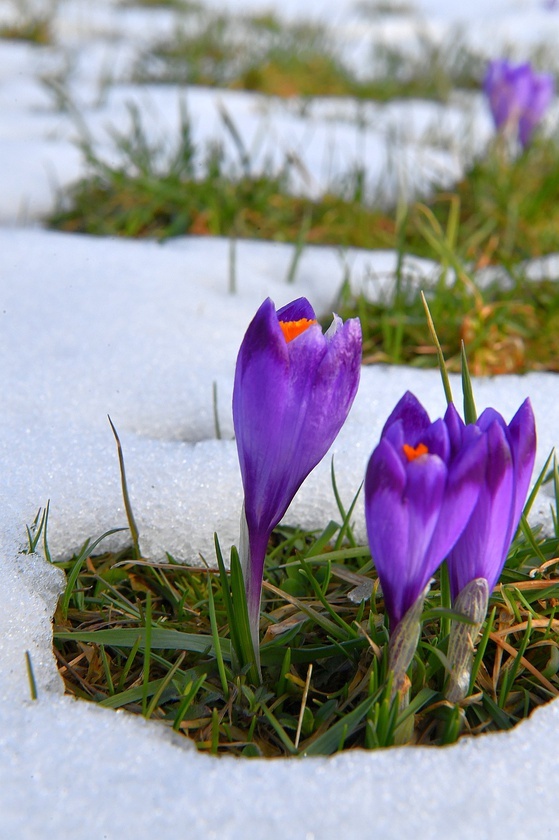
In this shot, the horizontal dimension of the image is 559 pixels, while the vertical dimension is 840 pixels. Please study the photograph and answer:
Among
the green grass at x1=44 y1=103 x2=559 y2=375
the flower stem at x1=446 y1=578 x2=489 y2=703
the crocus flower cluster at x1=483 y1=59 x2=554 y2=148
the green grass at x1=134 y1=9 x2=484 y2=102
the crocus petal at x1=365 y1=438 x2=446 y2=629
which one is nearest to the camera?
the crocus petal at x1=365 y1=438 x2=446 y2=629

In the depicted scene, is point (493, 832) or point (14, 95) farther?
point (14, 95)

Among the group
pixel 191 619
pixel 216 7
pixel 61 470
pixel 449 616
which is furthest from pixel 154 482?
pixel 216 7

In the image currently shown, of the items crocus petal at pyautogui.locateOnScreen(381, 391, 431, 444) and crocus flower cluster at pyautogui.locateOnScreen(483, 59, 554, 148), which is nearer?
crocus petal at pyautogui.locateOnScreen(381, 391, 431, 444)

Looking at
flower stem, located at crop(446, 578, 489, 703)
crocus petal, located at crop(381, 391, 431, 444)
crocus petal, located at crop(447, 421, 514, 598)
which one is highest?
crocus petal, located at crop(381, 391, 431, 444)

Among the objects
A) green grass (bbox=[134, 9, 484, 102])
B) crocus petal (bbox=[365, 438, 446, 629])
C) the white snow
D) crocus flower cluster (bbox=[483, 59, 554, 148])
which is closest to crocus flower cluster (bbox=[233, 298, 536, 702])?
crocus petal (bbox=[365, 438, 446, 629])

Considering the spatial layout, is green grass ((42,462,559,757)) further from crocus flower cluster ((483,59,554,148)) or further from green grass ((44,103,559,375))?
crocus flower cluster ((483,59,554,148))

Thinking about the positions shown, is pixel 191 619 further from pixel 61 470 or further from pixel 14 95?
pixel 14 95

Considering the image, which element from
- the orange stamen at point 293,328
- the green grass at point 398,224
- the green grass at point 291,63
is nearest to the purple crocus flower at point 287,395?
the orange stamen at point 293,328
